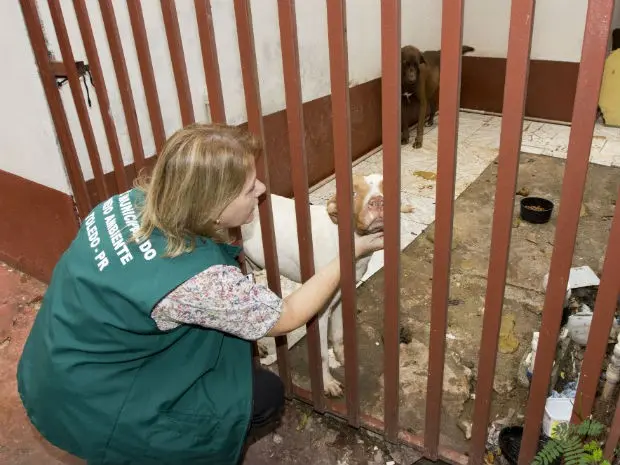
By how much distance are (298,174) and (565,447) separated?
4.01 feet

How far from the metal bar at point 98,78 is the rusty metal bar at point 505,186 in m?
1.66

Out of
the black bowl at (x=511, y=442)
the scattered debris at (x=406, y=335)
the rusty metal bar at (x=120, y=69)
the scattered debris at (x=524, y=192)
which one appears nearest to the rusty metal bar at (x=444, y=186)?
the black bowl at (x=511, y=442)

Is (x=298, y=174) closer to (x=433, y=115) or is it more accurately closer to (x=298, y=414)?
(x=298, y=414)

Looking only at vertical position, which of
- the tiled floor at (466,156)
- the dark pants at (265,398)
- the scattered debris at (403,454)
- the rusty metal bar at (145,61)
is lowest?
the tiled floor at (466,156)

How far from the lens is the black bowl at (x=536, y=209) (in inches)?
170

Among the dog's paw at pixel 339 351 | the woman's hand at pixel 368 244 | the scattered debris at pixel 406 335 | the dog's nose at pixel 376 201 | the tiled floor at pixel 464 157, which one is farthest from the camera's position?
the tiled floor at pixel 464 157

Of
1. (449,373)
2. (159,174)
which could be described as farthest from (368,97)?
(159,174)

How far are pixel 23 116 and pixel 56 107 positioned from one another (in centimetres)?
32

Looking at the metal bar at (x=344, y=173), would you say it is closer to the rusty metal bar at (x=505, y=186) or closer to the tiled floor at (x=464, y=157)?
the rusty metal bar at (x=505, y=186)

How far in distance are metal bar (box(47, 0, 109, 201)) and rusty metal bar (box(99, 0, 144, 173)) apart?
294 millimetres

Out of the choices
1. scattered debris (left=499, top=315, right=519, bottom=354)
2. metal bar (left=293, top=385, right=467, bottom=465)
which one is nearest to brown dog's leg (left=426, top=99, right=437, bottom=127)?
scattered debris (left=499, top=315, right=519, bottom=354)

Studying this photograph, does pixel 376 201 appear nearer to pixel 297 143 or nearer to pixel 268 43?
pixel 297 143

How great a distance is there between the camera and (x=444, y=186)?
5.32 feet

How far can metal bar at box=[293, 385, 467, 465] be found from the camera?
2242 millimetres
